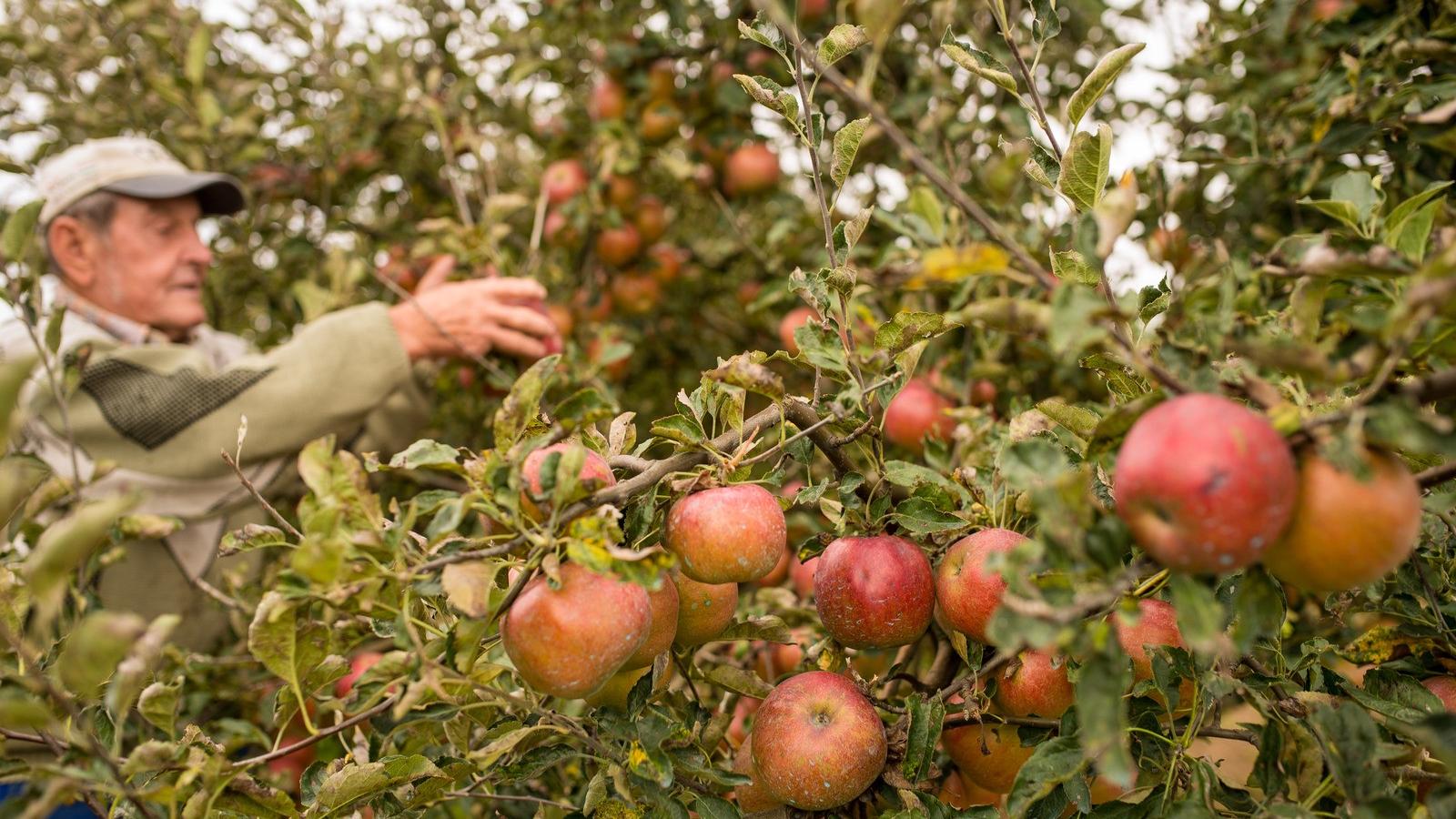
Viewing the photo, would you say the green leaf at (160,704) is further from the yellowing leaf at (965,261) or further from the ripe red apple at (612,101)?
the ripe red apple at (612,101)

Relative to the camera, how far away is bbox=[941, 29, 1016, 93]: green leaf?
0.95m

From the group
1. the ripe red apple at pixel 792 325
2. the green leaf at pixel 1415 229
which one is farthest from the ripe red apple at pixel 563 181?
the green leaf at pixel 1415 229

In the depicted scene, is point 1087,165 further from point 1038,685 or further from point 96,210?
point 96,210

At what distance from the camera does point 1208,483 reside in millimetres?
622

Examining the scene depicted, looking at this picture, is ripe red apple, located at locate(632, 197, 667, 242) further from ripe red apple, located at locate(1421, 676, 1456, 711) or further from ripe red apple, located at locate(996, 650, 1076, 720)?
ripe red apple, located at locate(1421, 676, 1456, 711)

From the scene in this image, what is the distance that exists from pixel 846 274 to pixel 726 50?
5.81 feet

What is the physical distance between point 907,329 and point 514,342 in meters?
1.42

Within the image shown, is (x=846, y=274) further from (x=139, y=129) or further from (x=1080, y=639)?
(x=139, y=129)

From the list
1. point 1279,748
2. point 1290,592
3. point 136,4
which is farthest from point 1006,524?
point 136,4

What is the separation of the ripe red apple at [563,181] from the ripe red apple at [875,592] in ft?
6.05

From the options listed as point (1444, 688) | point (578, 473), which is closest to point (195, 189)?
point (578, 473)

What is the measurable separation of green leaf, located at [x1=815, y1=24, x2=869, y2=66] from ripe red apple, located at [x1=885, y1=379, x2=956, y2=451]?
43.3 inches

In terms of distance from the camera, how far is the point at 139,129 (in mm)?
3096

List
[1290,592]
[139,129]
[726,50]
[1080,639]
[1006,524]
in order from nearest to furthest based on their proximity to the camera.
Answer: [1080,639] → [1006,524] → [1290,592] → [726,50] → [139,129]
